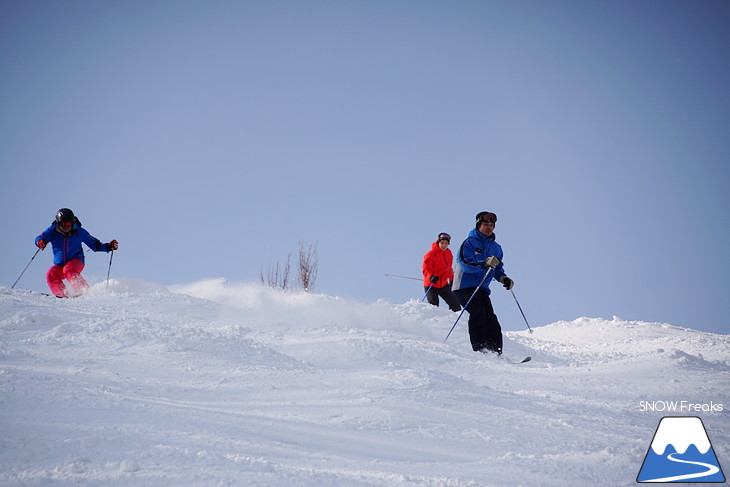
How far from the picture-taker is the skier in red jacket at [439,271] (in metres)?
11.8

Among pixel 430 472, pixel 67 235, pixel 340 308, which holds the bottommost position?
pixel 430 472

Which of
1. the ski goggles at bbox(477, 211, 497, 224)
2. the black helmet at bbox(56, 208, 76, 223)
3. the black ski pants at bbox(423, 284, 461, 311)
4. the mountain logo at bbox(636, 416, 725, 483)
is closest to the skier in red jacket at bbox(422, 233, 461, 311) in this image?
the black ski pants at bbox(423, 284, 461, 311)

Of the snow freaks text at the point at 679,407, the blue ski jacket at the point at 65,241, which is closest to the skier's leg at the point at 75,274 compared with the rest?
the blue ski jacket at the point at 65,241

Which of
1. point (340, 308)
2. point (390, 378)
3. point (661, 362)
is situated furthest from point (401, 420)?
point (340, 308)

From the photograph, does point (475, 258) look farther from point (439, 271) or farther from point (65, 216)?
point (65, 216)

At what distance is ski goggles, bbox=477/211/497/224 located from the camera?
26.4 feet

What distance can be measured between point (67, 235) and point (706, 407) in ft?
33.3

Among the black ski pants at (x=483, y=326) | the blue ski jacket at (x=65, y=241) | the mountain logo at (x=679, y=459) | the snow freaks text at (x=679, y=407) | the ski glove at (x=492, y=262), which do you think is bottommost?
the mountain logo at (x=679, y=459)

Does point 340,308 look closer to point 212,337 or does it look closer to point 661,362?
point 212,337

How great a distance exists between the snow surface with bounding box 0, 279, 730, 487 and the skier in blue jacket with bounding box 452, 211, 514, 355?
65 centimetres

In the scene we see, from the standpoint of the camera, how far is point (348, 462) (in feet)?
7.91

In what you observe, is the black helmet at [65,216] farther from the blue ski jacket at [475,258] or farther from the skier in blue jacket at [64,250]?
the blue ski jacket at [475,258]

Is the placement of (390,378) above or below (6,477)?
above

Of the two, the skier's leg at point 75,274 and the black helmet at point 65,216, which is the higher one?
the black helmet at point 65,216
